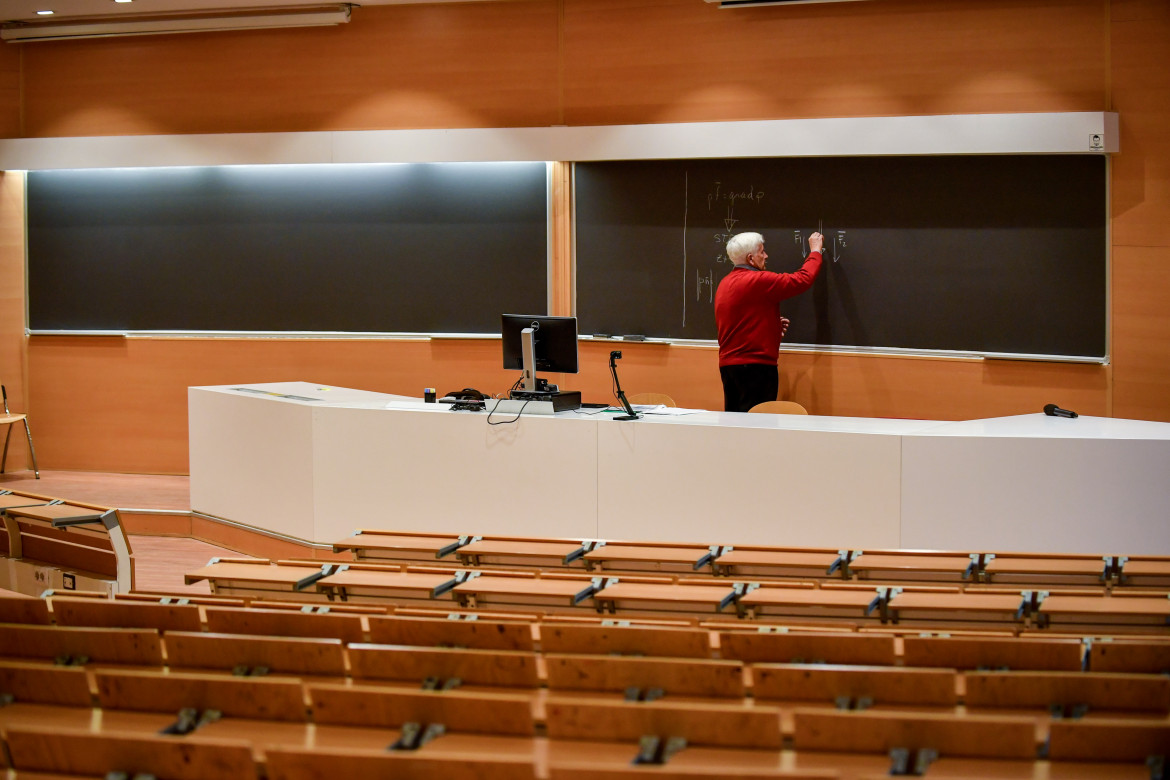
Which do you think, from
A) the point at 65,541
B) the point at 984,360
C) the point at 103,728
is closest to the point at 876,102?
the point at 984,360

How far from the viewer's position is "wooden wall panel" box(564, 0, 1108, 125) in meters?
6.71

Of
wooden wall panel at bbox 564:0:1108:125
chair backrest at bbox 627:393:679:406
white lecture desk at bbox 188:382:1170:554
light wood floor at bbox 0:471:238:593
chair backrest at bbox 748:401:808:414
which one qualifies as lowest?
light wood floor at bbox 0:471:238:593

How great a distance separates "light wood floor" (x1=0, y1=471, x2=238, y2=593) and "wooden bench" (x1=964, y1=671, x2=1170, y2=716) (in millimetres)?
4367

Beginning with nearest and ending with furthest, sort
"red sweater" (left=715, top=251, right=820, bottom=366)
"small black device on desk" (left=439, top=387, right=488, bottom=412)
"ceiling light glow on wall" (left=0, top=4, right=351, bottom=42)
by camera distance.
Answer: "small black device on desk" (left=439, top=387, right=488, bottom=412) → "red sweater" (left=715, top=251, right=820, bottom=366) → "ceiling light glow on wall" (left=0, top=4, right=351, bottom=42)

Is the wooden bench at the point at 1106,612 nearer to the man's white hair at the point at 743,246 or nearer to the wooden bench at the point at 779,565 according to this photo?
the wooden bench at the point at 779,565

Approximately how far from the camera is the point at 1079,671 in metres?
3.00

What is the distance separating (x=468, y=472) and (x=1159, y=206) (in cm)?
432

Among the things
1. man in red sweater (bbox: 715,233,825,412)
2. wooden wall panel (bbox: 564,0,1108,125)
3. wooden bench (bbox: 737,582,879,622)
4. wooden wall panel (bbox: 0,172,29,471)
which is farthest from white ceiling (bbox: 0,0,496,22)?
wooden bench (bbox: 737,582,879,622)

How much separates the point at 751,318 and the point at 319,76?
12.6 ft

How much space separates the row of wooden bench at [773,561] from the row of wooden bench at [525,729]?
156 centimetres

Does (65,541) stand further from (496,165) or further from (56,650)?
(496,165)

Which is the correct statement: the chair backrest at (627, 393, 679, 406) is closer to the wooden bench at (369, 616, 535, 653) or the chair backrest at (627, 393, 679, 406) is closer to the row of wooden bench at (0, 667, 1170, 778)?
the wooden bench at (369, 616, 535, 653)

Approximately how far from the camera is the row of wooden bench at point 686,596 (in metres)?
3.61

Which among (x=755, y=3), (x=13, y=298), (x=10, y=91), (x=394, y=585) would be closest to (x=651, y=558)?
(x=394, y=585)
